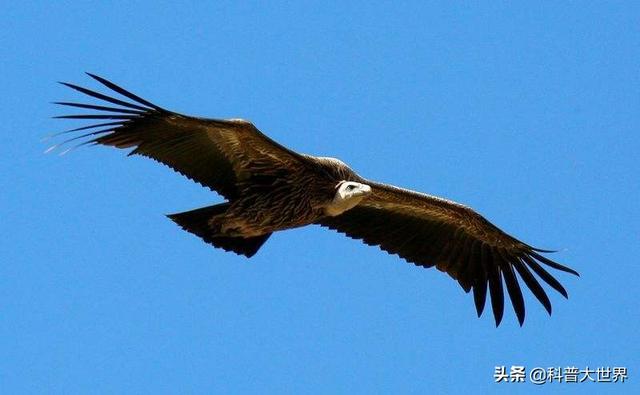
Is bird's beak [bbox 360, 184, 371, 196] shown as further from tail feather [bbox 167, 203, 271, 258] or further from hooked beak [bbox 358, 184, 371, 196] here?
tail feather [bbox 167, 203, 271, 258]

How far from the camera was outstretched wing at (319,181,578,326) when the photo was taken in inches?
629

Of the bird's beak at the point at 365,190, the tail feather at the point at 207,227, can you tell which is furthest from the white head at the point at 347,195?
the tail feather at the point at 207,227

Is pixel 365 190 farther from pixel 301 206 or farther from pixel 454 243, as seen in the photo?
pixel 454 243

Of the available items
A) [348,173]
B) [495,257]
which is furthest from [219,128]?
[495,257]

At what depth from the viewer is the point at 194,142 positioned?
14.2 m

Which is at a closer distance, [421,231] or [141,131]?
[141,131]

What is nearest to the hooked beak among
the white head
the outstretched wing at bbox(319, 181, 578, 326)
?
the white head

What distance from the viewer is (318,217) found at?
1489cm

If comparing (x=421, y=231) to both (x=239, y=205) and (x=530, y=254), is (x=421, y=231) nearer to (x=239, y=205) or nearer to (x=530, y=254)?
(x=530, y=254)

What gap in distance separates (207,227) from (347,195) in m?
1.60

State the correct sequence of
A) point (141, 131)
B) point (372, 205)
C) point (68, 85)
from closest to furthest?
point (68, 85) < point (141, 131) < point (372, 205)

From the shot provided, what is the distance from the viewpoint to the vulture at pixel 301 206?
13.8 m

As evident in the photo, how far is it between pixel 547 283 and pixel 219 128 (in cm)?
471

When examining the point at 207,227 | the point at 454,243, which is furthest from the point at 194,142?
the point at 454,243
